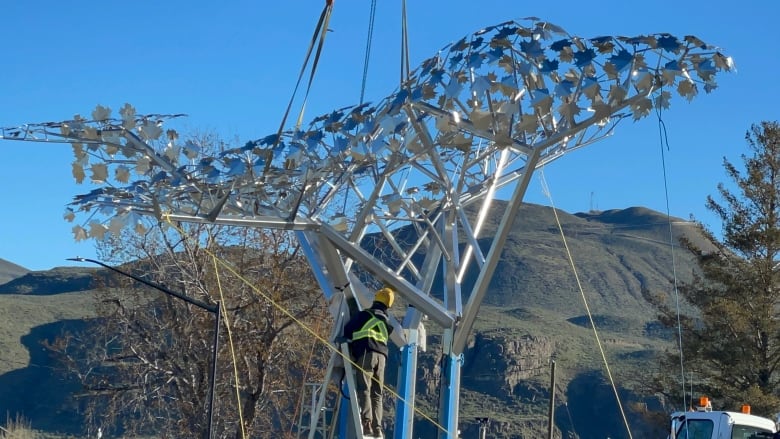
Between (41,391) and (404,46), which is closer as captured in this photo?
(404,46)

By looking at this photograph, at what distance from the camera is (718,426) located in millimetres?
16141

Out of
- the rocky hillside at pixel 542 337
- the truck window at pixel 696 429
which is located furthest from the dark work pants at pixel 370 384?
the rocky hillside at pixel 542 337

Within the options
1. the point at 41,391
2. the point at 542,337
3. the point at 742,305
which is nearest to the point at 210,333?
the point at 742,305

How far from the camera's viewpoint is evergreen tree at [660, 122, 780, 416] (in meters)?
38.9

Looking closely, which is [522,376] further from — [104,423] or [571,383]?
[104,423]

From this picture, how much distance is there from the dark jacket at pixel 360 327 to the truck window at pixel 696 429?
461 centimetres

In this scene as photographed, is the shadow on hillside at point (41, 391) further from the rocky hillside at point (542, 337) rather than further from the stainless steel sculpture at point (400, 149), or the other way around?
the stainless steel sculpture at point (400, 149)

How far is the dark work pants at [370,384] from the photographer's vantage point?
50.6ft

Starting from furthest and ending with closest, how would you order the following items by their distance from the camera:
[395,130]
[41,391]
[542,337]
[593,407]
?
[542,337]
[593,407]
[41,391]
[395,130]

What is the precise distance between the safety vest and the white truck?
173 inches

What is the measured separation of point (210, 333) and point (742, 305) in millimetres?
18617

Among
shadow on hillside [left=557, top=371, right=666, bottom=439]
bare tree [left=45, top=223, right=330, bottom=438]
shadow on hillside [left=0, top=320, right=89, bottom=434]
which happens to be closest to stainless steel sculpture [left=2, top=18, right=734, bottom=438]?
bare tree [left=45, top=223, right=330, bottom=438]

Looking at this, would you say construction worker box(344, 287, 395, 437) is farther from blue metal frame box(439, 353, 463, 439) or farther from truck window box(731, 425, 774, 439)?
truck window box(731, 425, 774, 439)

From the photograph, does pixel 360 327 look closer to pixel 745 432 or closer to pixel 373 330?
pixel 373 330
